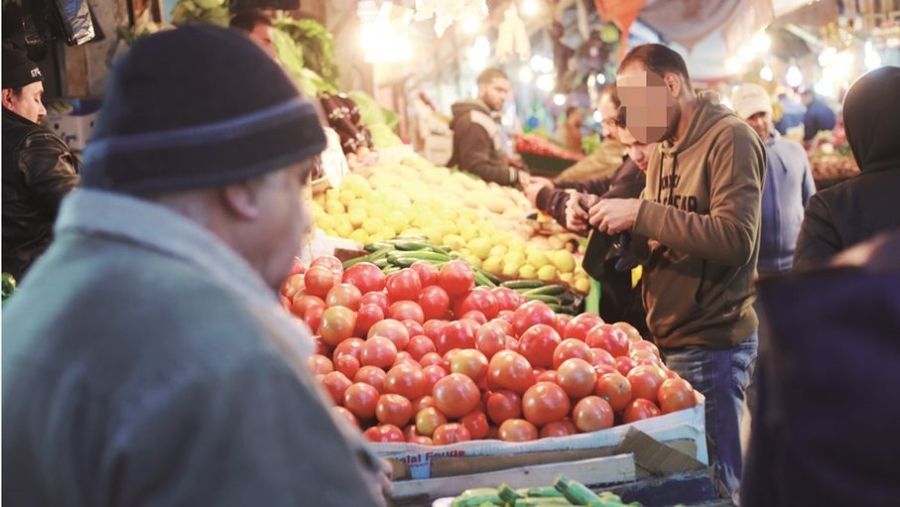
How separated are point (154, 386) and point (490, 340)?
2.34 m

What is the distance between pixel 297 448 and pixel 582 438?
1966 millimetres

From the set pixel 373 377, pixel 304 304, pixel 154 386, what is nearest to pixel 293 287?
pixel 304 304

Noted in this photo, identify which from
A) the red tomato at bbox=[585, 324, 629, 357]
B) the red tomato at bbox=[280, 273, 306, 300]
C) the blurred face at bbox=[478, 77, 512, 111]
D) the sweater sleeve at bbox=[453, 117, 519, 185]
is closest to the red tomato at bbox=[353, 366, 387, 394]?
the red tomato at bbox=[585, 324, 629, 357]

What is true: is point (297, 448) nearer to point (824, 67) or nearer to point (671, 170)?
point (671, 170)

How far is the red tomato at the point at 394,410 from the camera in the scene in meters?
3.22

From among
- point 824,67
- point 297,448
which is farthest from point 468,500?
point 824,67

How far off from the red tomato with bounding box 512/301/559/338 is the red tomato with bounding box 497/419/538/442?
0.63 meters

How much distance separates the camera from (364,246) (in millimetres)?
5500

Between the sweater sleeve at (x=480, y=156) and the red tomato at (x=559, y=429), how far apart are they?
5.98 meters

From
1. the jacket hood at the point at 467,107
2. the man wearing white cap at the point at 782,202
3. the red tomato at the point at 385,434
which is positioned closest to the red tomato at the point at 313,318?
the red tomato at the point at 385,434

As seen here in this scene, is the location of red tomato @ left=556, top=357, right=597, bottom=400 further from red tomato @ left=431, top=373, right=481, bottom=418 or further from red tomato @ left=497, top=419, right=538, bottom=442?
red tomato @ left=431, top=373, right=481, bottom=418

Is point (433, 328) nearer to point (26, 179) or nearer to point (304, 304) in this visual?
point (304, 304)

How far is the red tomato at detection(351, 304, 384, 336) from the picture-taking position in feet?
12.3

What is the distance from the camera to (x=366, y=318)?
374 cm
